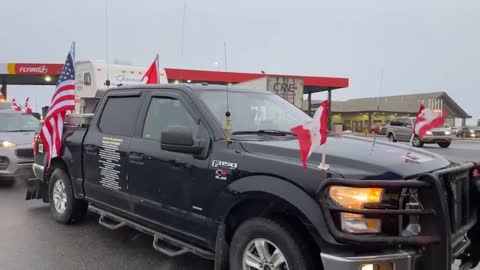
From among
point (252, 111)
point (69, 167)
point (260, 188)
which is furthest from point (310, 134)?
point (69, 167)

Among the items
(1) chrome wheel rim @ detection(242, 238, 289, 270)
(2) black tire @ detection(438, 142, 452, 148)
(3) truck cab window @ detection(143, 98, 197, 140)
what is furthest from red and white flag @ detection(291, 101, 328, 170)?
(2) black tire @ detection(438, 142, 452, 148)

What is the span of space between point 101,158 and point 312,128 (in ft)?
10.1

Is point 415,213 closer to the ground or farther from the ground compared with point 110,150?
closer to the ground

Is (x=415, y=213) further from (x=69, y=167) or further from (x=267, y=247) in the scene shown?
(x=69, y=167)

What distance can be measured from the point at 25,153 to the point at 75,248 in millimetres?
4729

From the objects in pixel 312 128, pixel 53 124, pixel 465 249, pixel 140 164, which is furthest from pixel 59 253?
pixel 465 249

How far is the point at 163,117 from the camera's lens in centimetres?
456

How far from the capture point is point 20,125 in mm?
10484

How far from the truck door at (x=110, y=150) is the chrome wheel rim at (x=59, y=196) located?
2.68ft

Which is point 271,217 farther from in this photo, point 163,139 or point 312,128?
point 163,139

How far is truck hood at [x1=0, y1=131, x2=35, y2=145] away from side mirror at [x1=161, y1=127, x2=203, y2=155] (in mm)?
6447

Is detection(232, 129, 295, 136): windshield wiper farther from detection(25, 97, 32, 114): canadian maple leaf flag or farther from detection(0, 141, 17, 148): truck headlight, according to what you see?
detection(25, 97, 32, 114): canadian maple leaf flag

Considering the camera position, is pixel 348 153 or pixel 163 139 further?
pixel 163 139

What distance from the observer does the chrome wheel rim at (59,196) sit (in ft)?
20.3
